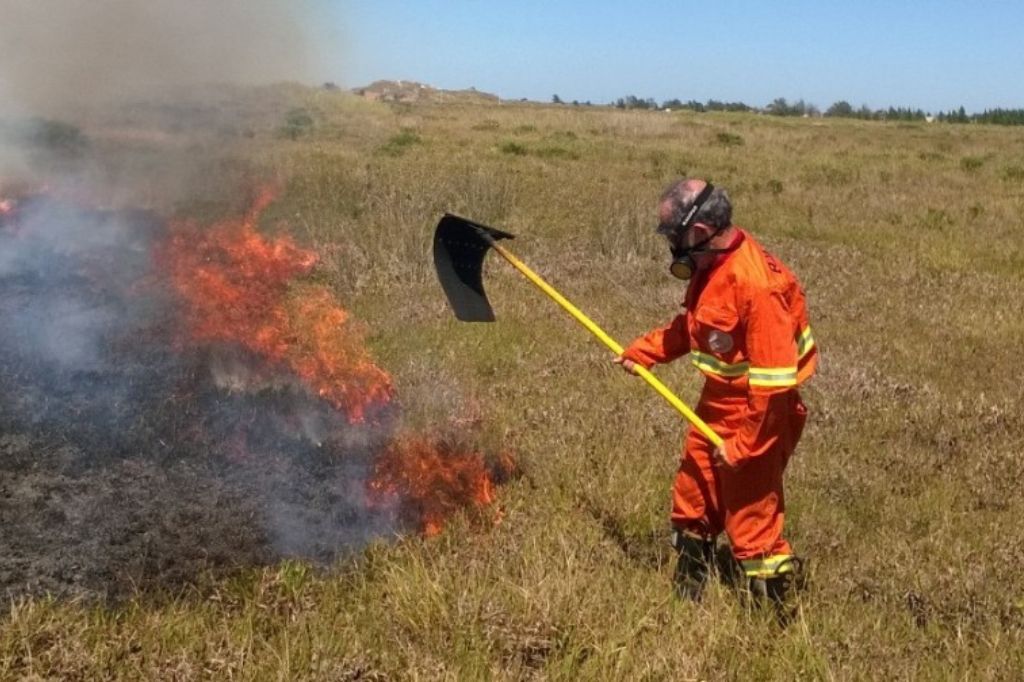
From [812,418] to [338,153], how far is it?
1319 cm

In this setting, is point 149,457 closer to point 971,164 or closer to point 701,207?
point 701,207

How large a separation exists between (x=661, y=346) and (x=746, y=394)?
1.77 ft

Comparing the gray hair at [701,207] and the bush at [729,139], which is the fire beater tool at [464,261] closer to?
the gray hair at [701,207]

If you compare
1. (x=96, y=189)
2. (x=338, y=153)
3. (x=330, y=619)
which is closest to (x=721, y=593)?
(x=330, y=619)

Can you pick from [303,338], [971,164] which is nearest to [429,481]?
[303,338]

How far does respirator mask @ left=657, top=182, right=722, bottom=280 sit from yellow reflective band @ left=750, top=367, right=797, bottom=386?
0.45 meters

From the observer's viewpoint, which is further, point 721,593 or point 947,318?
point 947,318

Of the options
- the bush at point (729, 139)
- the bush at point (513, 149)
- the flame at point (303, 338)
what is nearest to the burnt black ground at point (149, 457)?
the flame at point (303, 338)

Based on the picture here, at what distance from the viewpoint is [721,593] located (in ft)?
11.9

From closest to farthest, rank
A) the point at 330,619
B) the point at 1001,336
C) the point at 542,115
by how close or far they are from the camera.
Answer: the point at 330,619 < the point at 1001,336 < the point at 542,115

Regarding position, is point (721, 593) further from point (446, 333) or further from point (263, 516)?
point (446, 333)

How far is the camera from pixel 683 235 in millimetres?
3510

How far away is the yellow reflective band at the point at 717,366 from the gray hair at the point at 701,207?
19.7 inches

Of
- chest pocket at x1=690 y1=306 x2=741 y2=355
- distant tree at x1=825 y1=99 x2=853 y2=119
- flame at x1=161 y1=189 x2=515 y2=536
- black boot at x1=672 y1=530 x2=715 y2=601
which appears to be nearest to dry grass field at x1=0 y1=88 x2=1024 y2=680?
black boot at x1=672 y1=530 x2=715 y2=601
